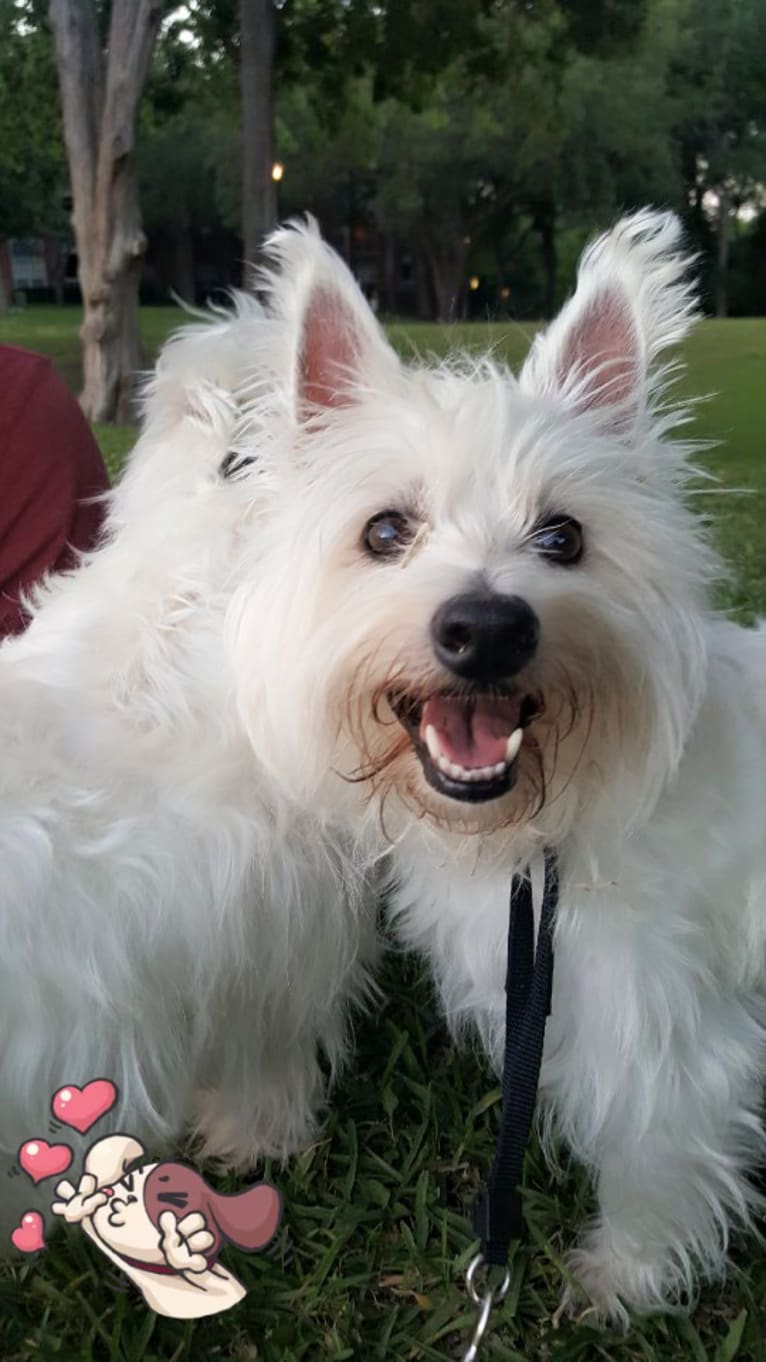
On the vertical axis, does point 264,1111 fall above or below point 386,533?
below

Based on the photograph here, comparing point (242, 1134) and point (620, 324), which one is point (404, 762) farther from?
point (242, 1134)

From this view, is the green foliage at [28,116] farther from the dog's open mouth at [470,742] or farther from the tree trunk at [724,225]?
the dog's open mouth at [470,742]

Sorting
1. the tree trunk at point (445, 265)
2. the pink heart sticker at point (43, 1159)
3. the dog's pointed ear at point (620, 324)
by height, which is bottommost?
the pink heart sticker at point (43, 1159)

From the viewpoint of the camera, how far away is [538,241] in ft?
94.0

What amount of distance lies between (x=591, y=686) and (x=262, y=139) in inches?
518

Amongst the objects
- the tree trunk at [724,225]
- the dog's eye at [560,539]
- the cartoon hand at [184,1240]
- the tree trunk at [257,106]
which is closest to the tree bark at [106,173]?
the tree trunk at [257,106]

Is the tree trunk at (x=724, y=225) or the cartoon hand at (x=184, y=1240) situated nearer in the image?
the cartoon hand at (x=184, y=1240)

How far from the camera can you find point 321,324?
179cm

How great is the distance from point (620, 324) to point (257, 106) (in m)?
12.9

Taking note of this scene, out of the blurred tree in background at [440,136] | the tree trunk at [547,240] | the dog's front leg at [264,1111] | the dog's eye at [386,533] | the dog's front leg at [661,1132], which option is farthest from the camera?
the tree trunk at [547,240]

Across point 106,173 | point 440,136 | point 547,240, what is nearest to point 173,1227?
point 106,173

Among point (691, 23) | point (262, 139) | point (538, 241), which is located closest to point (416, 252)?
point (538, 241)

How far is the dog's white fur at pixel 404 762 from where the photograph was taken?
152 cm

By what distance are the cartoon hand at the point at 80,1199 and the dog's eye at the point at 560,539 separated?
1.00 m
